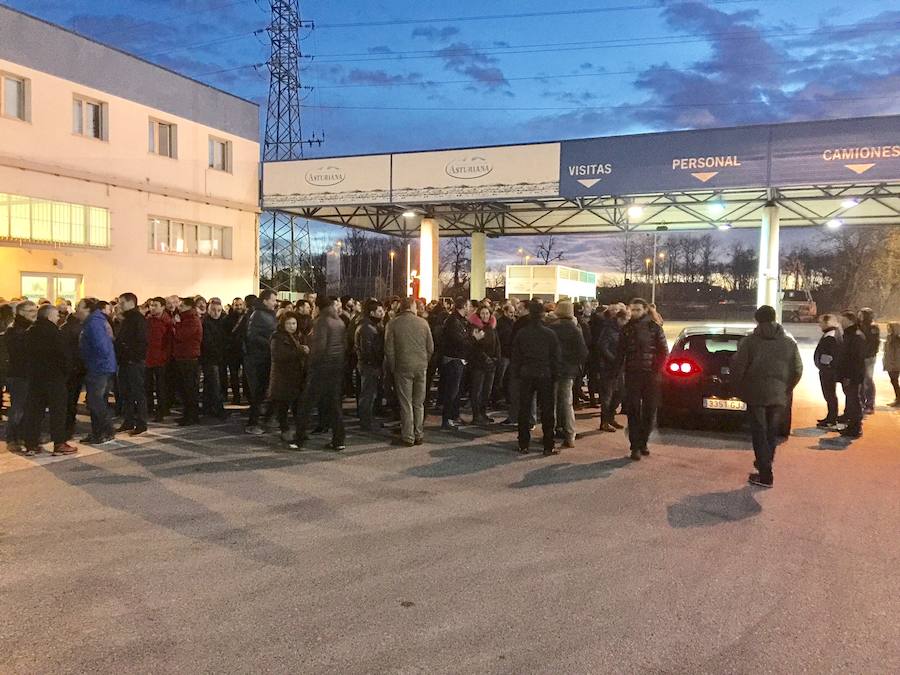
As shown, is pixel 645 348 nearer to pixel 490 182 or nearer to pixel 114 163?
pixel 490 182

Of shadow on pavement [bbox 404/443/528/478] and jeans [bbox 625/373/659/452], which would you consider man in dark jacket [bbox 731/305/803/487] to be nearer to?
jeans [bbox 625/373/659/452]

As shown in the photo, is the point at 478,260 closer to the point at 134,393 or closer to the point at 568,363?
the point at 568,363

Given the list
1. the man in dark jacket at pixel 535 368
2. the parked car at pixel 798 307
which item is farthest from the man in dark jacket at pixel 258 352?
the parked car at pixel 798 307

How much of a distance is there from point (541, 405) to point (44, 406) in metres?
5.99

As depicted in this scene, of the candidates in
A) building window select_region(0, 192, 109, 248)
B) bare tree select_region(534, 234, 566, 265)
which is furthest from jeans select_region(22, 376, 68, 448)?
bare tree select_region(534, 234, 566, 265)

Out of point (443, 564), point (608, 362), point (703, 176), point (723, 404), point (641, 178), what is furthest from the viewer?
point (641, 178)

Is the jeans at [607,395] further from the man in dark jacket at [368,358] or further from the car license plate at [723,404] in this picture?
the man in dark jacket at [368,358]

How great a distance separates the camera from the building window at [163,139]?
22.1 meters

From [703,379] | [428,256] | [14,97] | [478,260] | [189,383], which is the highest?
[14,97]

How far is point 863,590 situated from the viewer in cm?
455

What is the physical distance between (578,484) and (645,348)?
2080mm

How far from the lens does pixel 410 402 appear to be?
29.7 feet

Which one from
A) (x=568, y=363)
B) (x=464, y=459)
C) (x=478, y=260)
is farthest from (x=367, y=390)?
(x=478, y=260)

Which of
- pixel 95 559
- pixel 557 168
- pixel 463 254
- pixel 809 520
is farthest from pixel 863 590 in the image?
pixel 463 254
